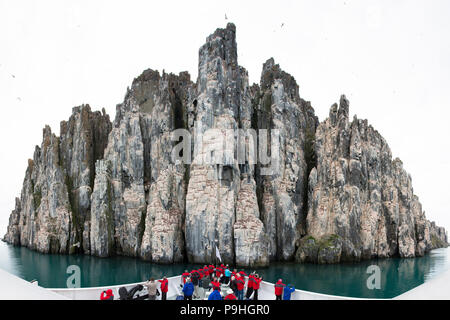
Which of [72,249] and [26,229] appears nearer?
[72,249]

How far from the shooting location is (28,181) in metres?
63.3

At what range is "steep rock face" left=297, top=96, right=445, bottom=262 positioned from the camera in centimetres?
4288

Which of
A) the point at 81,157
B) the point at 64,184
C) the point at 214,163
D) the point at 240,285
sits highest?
the point at 81,157

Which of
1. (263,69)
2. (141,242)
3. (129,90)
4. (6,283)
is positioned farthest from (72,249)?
(6,283)

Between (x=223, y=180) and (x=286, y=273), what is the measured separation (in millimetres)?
14179

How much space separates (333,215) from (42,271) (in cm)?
3998

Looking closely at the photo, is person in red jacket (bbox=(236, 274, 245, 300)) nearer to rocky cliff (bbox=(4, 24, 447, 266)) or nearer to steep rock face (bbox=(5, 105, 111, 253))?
rocky cliff (bbox=(4, 24, 447, 266))

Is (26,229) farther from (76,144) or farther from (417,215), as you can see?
(417,215)

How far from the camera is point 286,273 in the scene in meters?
32.8

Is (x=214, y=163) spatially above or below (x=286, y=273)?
above

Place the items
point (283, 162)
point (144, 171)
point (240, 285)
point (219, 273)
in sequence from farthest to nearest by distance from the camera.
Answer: point (144, 171) → point (283, 162) → point (219, 273) → point (240, 285)

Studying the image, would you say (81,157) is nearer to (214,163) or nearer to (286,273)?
(214,163)

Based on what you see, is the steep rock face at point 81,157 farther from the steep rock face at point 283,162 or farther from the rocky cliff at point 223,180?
the steep rock face at point 283,162

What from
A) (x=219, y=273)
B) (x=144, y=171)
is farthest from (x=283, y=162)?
(x=219, y=273)
